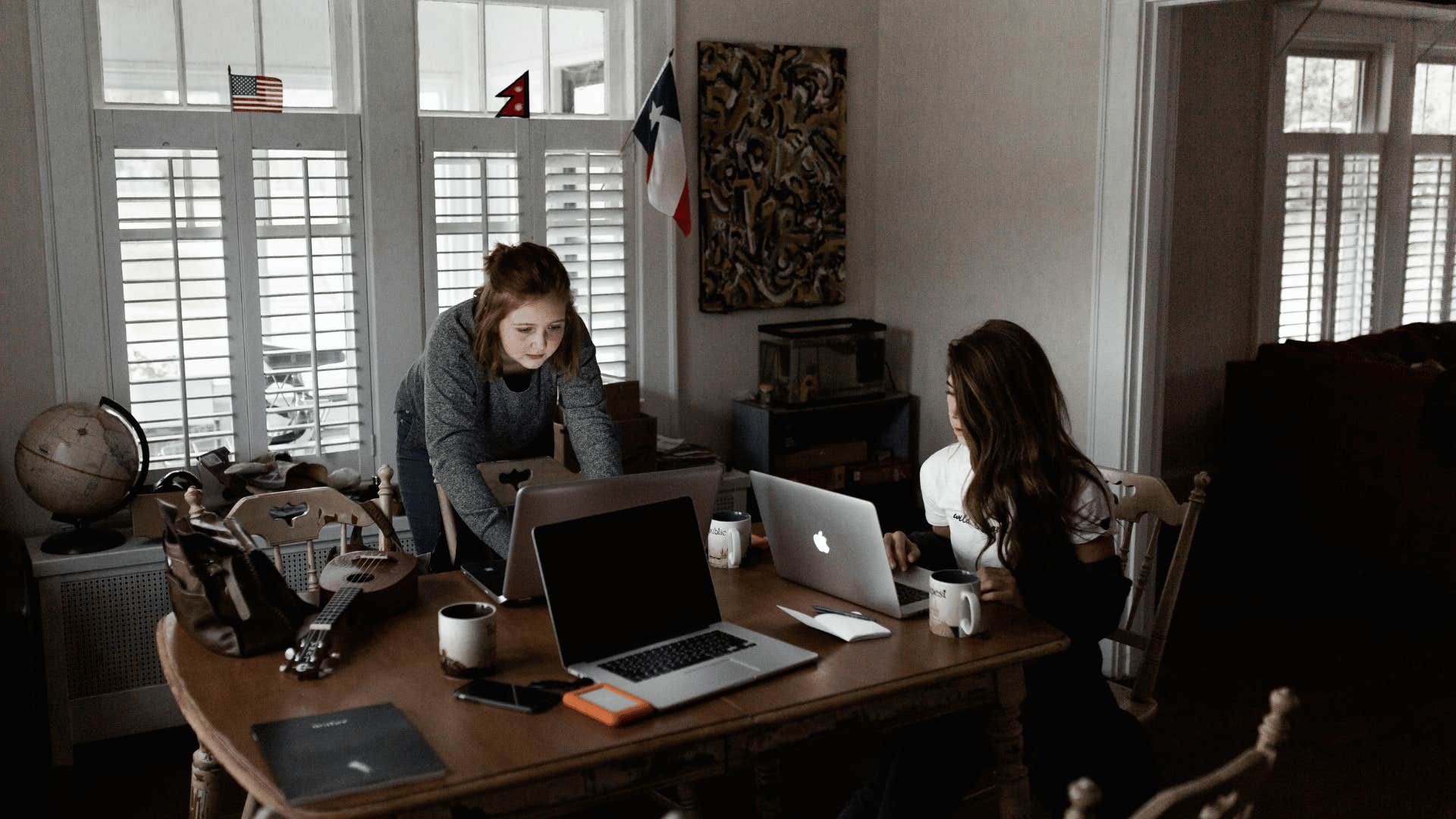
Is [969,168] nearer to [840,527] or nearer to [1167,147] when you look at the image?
[1167,147]

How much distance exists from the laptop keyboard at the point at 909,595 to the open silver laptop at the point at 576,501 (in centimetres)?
39

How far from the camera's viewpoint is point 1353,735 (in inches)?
137

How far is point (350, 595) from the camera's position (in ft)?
7.29

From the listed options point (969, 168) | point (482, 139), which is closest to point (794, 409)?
point (969, 168)

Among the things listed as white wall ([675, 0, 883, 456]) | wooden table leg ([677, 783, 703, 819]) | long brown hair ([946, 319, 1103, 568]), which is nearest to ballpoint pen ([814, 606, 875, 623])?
long brown hair ([946, 319, 1103, 568])

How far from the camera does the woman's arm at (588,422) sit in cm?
291

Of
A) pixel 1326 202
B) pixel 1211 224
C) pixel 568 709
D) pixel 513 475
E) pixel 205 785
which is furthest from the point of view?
pixel 1326 202

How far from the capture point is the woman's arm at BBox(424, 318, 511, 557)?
267cm

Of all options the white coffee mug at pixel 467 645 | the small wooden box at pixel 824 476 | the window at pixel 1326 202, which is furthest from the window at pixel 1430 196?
the white coffee mug at pixel 467 645

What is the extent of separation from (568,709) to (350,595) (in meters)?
0.56

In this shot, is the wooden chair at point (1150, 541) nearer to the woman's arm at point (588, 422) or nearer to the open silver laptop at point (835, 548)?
the open silver laptop at point (835, 548)

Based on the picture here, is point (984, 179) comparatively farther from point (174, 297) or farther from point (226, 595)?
point (226, 595)

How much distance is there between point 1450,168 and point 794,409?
15.7 ft

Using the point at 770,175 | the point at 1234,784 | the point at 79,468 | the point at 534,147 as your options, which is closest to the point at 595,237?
the point at 534,147
